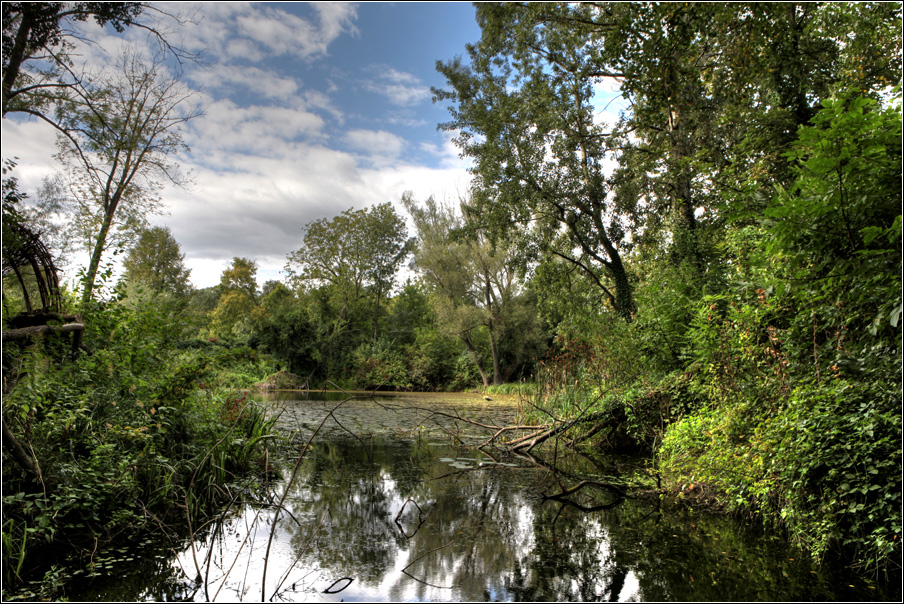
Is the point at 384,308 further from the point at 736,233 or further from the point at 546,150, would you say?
the point at 736,233

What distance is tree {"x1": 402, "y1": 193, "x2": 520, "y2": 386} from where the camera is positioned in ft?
78.9

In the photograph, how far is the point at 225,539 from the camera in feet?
13.9

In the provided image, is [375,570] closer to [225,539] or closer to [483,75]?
[225,539]

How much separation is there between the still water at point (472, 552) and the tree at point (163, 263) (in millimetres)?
31098

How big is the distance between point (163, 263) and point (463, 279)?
23.5 meters

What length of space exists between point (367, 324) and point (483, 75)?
2184cm

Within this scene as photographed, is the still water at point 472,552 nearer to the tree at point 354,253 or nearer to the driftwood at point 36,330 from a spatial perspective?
the driftwood at point 36,330

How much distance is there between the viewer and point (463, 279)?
24641 mm

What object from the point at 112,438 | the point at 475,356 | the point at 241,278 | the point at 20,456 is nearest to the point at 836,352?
the point at 20,456

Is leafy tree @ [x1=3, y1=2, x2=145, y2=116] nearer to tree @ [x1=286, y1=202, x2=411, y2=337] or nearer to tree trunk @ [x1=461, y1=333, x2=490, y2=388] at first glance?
tree trunk @ [x1=461, y1=333, x2=490, y2=388]

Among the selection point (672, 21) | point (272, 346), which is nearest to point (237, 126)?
point (672, 21)

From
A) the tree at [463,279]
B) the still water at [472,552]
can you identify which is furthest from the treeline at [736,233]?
the tree at [463,279]

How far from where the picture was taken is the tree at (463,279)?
24062 millimetres

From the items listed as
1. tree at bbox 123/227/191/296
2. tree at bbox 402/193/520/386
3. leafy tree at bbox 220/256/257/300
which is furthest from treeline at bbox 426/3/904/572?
leafy tree at bbox 220/256/257/300
